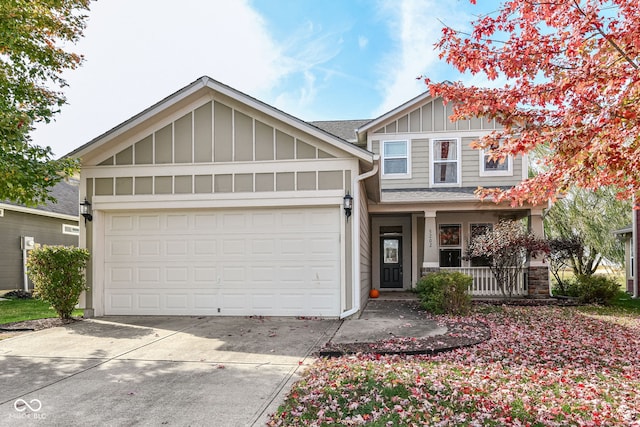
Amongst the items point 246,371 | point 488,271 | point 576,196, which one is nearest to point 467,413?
point 246,371

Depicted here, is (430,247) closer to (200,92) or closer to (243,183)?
(243,183)

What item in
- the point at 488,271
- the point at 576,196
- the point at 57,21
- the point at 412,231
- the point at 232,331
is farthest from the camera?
the point at 576,196

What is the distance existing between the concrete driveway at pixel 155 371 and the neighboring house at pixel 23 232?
8.76 metres

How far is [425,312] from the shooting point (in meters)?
10.2

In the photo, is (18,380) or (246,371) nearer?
(18,380)

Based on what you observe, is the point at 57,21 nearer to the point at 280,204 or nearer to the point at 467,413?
the point at 280,204

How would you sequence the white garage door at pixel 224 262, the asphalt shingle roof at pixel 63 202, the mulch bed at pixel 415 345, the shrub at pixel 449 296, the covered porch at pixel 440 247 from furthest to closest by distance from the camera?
1. the asphalt shingle roof at pixel 63 202
2. the covered porch at pixel 440 247
3. the shrub at pixel 449 296
4. the white garage door at pixel 224 262
5. the mulch bed at pixel 415 345

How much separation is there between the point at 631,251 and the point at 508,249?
8734 mm

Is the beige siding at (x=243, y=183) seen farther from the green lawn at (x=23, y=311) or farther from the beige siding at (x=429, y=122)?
the beige siding at (x=429, y=122)

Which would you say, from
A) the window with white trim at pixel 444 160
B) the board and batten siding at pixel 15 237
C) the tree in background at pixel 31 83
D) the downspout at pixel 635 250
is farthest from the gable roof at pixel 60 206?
the downspout at pixel 635 250

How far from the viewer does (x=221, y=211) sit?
965 centimetres

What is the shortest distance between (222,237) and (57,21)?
5920mm

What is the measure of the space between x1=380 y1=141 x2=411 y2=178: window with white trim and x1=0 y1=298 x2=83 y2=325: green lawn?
31.6 feet

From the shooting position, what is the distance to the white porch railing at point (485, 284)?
13269mm
